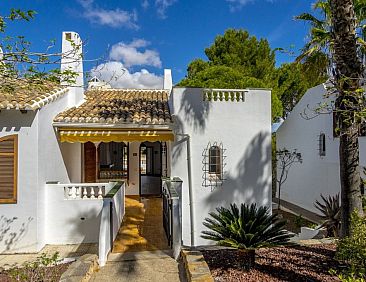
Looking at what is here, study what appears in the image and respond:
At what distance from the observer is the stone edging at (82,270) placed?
1051 cm

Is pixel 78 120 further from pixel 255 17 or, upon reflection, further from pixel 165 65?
pixel 165 65

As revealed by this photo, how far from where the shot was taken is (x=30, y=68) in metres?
11.5

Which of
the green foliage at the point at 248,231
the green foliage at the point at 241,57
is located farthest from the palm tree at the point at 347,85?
the green foliage at the point at 241,57

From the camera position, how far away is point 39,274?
10852 mm

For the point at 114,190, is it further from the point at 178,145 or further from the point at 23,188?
the point at 178,145

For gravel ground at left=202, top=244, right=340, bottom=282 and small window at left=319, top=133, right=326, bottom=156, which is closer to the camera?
gravel ground at left=202, top=244, right=340, bottom=282

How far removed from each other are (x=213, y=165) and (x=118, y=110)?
27.4 feet

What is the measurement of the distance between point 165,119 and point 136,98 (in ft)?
27.8

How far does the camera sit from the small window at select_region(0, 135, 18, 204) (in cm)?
1662

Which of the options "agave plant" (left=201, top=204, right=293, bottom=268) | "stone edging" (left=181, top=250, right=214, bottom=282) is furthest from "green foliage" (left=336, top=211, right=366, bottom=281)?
"stone edging" (left=181, top=250, right=214, bottom=282)

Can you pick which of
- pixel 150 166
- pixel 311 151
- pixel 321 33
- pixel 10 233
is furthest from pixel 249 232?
pixel 311 151

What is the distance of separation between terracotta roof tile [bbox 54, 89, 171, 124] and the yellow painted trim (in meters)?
0.69

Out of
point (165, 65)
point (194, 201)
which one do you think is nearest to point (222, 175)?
point (194, 201)

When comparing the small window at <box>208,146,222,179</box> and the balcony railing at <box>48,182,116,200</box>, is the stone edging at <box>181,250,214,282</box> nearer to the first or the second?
the balcony railing at <box>48,182,116,200</box>
